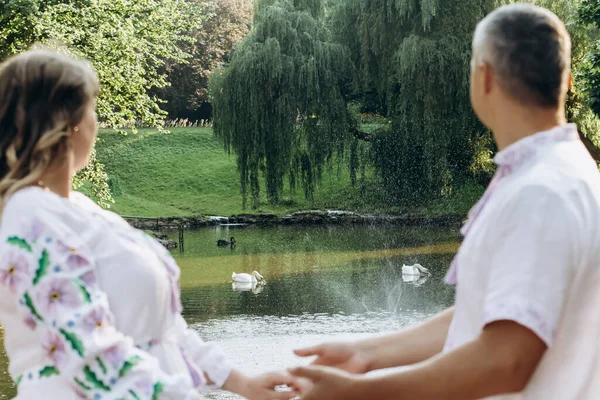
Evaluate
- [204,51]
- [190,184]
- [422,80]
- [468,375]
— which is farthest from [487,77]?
[204,51]

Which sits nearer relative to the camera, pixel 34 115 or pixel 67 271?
pixel 67 271

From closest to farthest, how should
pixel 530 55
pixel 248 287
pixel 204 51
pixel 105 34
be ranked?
pixel 530 55, pixel 248 287, pixel 105 34, pixel 204 51

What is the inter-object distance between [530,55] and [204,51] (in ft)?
149

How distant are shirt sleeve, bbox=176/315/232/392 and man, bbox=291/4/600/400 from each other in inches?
20.9

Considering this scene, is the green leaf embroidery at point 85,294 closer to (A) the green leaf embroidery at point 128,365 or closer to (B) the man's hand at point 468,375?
(A) the green leaf embroidery at point 128,365

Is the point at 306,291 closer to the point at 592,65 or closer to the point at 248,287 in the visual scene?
the point at 248,287

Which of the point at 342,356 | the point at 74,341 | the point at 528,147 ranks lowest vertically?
the point at 342,356

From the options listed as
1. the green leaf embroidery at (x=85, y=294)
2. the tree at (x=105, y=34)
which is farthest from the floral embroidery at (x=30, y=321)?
the tree at (x=105, y=34)

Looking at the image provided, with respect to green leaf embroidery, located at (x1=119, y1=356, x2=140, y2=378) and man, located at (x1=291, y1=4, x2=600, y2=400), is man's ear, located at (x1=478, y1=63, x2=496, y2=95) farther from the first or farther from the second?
green leaf embroidery, located at (x1=119, y1=356, x2=140, y2=378)

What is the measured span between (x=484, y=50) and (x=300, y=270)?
16.7m

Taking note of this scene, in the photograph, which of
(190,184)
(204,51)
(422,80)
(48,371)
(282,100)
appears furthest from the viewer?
(204,51)

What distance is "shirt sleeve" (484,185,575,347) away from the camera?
1.65 meters

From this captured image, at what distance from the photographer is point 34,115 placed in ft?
6.80

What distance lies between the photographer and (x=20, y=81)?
6.84 ft
